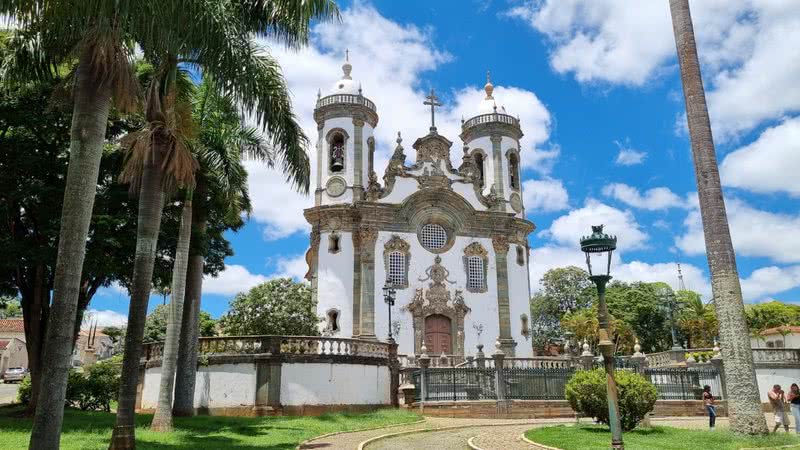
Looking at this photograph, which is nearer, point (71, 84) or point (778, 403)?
point (71, 84)

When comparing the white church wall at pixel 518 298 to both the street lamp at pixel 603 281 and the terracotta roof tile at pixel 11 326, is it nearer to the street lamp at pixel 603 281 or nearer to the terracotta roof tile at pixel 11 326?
the street lamp at pixel 603 281

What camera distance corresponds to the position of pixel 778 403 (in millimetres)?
14414

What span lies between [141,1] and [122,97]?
1.58 meters

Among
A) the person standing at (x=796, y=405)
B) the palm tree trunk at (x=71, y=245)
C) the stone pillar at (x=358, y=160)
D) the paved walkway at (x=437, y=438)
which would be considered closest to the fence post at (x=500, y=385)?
the paved walkway at (x=437, y=438)

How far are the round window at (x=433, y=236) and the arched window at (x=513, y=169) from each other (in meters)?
6.57

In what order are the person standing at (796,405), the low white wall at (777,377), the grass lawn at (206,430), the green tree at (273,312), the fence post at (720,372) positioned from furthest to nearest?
the green tree at (273,312), the low white wall at (777,377), the fence post at (720,372), the person standing at (796,405), the grass lawn at (206,430)

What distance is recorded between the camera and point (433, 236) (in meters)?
37.0

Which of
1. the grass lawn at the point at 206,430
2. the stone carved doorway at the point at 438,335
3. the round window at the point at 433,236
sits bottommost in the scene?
the grass lawn at the point at 206,430

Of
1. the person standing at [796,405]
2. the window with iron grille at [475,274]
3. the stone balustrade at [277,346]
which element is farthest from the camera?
the window with iron grille at [475,274]

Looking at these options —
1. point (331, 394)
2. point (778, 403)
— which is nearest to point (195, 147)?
point (331, 394)

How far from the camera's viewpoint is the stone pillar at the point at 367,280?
1318 inches

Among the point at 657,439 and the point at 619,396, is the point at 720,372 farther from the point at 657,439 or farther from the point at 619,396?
the point at 657,439

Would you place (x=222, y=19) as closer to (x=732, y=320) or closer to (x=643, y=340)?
(x=732, y=320)

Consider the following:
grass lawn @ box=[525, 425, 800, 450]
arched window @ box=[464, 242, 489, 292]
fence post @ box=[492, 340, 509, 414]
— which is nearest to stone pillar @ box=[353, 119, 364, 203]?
arched window @ box=[464, 242, 489, 292]
